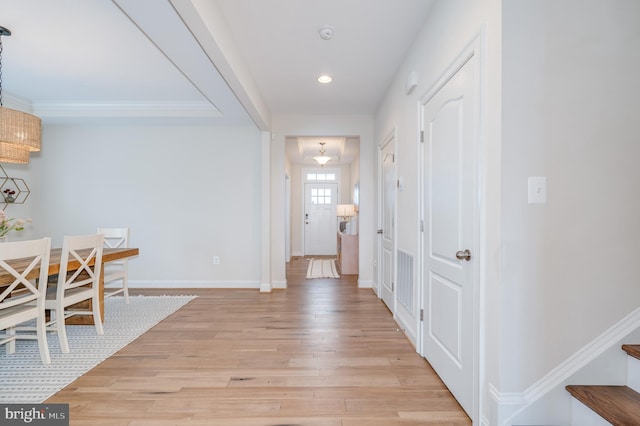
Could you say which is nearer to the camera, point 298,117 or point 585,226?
point 585,226

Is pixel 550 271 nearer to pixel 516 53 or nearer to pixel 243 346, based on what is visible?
pixel 516 53

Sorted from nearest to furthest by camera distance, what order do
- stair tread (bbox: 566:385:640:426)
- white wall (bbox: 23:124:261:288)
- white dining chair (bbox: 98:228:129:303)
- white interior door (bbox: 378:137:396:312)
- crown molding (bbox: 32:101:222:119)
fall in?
stair tread (bbox: 566:385:640:426), white interior door (bbox: 378:137:396:312), white dining chair (bbox: 98:228:129:303), crown molding (bbox: 32:101:222:119), white wall (bbox: 23:124:261:288)

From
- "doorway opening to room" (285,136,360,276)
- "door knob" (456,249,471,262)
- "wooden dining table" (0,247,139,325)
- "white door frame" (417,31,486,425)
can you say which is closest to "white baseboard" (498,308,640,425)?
"white door frame" (417,31,486,425)

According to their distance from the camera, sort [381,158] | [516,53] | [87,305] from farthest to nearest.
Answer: [381,158], [87,305], [516,53]

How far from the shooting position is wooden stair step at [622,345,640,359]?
4.58ft

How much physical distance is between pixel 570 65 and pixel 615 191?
61cm

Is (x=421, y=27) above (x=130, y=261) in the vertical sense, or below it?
above

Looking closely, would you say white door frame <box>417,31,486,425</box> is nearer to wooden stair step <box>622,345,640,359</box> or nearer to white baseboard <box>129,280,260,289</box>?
wooden stair step <box>622,345,640,359</box>

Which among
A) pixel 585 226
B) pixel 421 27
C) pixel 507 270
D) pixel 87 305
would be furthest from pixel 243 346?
pixel 421 27

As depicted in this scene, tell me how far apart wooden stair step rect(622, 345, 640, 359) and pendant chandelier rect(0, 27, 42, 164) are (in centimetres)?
424

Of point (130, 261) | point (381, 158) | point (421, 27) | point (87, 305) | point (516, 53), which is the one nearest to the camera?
point (516, 53)

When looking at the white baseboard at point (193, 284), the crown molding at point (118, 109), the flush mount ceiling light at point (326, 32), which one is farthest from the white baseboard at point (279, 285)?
the flush mount ceiling light at point (326, 32)

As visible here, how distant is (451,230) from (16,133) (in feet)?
11.3

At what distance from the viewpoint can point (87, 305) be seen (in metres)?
3.17
